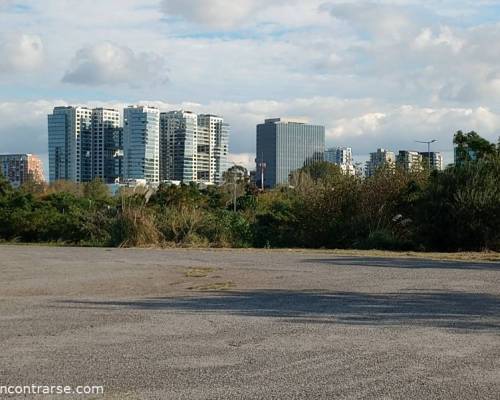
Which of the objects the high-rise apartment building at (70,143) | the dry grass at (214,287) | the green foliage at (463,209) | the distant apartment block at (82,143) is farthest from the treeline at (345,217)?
the high-rise apartment building at (70,143)

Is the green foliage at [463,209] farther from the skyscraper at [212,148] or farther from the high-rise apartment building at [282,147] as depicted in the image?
the high-rise apartment building at [282,147]

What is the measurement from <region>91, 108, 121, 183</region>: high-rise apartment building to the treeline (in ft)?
242

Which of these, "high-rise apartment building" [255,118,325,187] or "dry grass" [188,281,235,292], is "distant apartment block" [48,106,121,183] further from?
"dry grass" [188,281,235,292]

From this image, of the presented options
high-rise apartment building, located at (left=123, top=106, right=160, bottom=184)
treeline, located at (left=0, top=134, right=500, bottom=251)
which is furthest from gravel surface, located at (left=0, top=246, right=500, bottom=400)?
high-rise apartment building, located at (left=123, top=106, right=160, bottom=184)

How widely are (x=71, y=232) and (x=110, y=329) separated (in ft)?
104

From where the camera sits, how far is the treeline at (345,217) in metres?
29.7

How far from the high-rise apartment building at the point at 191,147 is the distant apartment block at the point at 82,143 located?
7602mm

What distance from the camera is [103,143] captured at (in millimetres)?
115375

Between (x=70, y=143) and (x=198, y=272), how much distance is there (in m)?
99.5

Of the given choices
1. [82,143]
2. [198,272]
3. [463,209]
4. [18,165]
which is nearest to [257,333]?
[198,272]

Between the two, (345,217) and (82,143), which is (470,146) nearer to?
(345,217)

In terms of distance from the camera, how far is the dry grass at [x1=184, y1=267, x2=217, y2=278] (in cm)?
1861

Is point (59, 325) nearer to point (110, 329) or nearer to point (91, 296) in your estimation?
point (110, 329)

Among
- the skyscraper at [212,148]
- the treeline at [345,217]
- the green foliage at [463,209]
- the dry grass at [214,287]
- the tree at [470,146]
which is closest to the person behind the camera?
the dry grass at [214,287]
